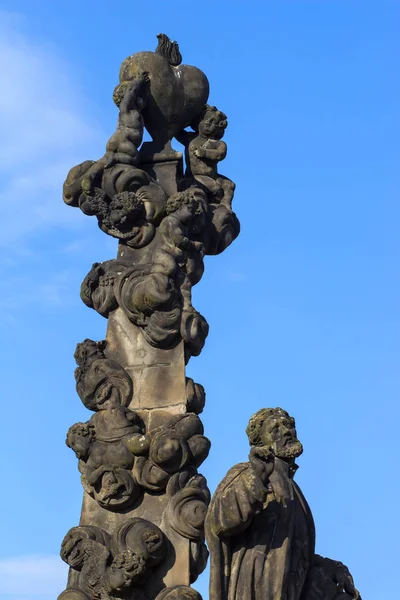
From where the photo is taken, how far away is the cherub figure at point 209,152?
16.5 m

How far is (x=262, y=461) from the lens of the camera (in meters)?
13.2

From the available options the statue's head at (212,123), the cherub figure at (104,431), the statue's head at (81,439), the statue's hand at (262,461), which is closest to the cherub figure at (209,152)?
the statue's head at (212,123)

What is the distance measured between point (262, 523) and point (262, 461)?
0.51m

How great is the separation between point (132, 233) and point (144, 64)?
1.81 meters

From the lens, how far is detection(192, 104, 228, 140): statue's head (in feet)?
54.9

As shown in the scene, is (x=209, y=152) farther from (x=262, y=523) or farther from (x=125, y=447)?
(x=262, y=523)

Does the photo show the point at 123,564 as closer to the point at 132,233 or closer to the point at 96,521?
the point at 96,521

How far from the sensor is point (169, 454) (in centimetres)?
1445

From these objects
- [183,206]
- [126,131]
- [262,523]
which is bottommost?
[262,523]

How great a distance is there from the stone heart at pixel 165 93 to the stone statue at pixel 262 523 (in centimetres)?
407

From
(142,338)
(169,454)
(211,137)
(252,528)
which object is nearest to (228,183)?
(211,137)

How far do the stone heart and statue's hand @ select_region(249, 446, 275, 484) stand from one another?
171 inches

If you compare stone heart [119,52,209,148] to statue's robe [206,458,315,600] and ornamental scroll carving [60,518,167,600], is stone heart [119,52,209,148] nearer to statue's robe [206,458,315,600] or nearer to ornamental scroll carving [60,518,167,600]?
ornamental scroll carving [60,518,167,600]

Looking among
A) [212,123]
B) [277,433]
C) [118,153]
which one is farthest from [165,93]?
[277,433]
